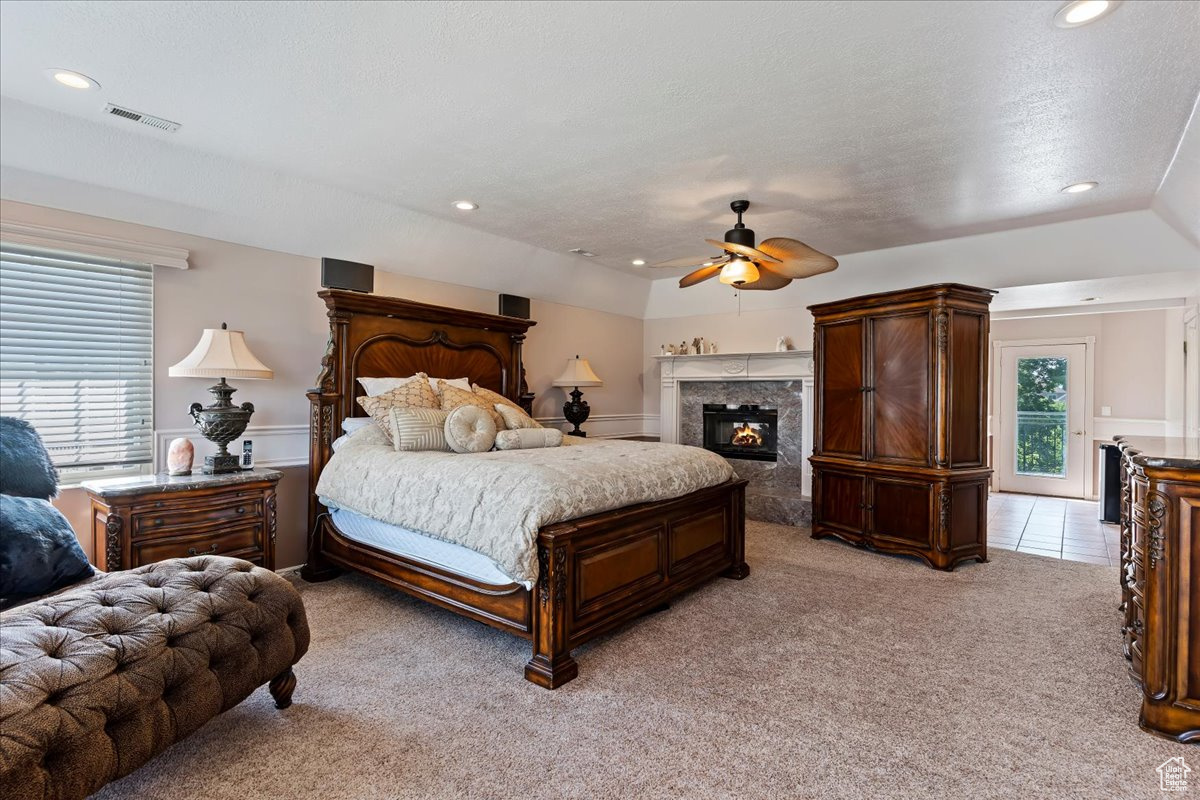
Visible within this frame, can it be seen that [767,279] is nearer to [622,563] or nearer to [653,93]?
[653,93]

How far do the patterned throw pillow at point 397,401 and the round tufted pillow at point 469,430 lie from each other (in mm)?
434

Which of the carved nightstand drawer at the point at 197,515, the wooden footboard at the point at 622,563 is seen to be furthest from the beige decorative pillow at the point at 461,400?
the wooden footboard at the point at 622,563

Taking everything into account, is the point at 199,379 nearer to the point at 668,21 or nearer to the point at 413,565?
the point at 413,565

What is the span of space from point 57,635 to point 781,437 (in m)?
5.66

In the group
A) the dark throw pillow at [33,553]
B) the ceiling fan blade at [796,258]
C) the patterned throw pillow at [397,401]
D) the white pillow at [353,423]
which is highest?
the ceiling fan blade at [796,258]

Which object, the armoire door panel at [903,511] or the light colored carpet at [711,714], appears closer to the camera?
the light colored carpet at [711,714]

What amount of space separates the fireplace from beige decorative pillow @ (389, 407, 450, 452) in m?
3.75

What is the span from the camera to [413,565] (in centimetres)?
312

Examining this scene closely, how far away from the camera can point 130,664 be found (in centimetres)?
162

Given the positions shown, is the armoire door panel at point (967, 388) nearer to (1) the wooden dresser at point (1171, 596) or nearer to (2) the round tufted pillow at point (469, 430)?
(1) the wooden dresser at point (1171, 596)

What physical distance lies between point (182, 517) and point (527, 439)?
194cm

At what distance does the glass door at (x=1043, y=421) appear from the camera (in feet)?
23.7

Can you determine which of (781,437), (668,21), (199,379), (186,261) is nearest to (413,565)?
(199,379)

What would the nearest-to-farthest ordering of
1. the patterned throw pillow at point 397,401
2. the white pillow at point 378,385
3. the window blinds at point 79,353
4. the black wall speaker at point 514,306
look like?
the window blinds at point 79,353 < the patterned throw pillow at point 397,401 < the white pillow at point 378,385 < the black wall speaker at point 514,306
